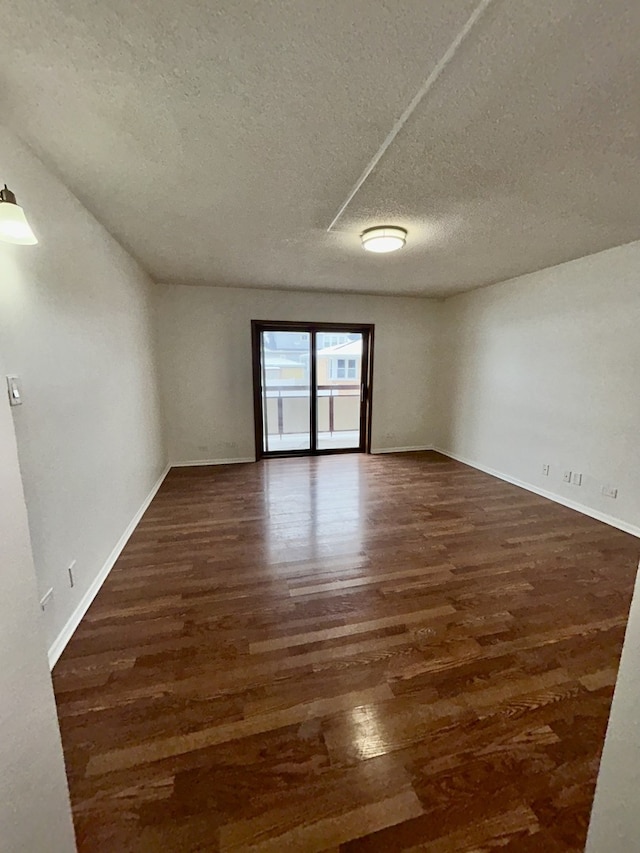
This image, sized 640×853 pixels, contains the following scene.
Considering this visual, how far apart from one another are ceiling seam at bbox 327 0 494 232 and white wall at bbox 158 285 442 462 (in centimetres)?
299

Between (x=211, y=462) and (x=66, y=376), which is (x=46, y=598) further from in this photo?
(x=211, y=462)

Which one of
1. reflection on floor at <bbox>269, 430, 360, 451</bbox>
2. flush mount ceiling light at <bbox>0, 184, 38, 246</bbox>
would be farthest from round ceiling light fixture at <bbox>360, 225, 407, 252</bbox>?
reflection on floor at <bbox>269, 430, 360, 451</bbox>

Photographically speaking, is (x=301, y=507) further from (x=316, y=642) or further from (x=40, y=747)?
(x=40, y=747)

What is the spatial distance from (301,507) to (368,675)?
199cm

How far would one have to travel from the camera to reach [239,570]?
7.95 ft

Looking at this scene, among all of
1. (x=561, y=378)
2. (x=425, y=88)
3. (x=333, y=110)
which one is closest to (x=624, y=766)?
(x=425, y=88)

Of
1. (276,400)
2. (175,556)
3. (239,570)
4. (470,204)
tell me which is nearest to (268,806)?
(239,570)

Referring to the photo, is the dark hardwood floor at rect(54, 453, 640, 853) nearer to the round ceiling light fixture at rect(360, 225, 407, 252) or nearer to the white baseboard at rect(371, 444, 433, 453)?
the round ceiling light fixture at rect(360, 225, 407, 252)

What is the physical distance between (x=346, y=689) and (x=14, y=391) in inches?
76.2

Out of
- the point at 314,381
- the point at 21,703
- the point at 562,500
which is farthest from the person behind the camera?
the point at 314,381

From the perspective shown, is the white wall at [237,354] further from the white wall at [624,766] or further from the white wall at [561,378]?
the white wall at [624,766]

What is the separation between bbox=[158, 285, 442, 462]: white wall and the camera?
468cm

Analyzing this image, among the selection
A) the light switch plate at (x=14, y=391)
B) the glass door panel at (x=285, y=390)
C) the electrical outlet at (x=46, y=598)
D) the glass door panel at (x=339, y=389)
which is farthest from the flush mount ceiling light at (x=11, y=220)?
the glass door panel at (x=339, y=389)

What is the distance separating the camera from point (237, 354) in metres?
4.89
